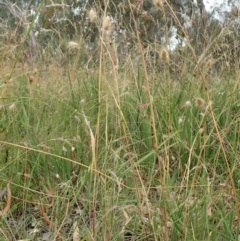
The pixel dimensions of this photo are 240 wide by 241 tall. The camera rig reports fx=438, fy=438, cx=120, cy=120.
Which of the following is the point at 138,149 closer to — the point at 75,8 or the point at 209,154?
the point at 209,154

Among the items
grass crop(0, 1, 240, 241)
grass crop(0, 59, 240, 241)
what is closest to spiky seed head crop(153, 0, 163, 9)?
grass crop(0, 1, 240, 241)

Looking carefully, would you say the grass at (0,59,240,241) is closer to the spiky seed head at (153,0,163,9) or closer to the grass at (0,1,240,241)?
the grass at (0,1,240,241)

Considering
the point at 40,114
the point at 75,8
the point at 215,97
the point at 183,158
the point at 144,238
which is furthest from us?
the point at 75,8

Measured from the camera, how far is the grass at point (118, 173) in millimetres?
1188

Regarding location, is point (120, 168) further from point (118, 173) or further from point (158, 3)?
point (158, 3)

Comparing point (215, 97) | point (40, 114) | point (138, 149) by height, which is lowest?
point (40, 114)

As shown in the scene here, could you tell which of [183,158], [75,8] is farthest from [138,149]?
[75,8]

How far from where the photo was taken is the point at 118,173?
1.44 m

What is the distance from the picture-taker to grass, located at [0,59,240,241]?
1188 mm

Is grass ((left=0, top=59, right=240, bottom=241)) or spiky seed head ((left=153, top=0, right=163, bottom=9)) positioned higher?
spiky seed head ((left=153, top=0, right=163, bottom=9))

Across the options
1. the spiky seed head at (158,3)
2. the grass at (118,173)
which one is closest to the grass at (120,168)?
the grass at (118,173)

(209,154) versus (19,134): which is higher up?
(209,154)

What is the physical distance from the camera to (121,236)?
3.98ft

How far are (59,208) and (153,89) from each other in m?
0.90
